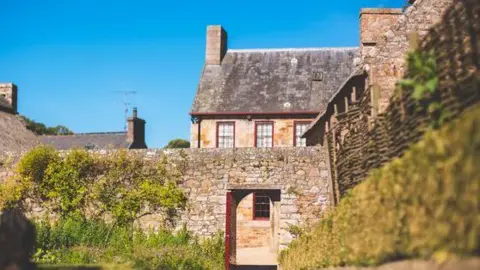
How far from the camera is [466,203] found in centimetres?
443

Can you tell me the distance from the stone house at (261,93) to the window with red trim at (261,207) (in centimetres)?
272

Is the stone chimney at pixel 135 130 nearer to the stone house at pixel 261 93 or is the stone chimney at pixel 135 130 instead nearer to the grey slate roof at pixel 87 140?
the grey slate roof at pixel 87 140

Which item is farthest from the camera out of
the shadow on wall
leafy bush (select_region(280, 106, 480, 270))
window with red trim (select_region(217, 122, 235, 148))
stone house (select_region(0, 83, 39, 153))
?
window with red trim (select_region(217, 122, 235, 148))

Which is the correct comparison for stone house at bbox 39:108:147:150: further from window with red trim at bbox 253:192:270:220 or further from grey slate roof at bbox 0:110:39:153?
window with red trim at bbox 253:192:270:220

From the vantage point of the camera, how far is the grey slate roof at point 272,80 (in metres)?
32.0

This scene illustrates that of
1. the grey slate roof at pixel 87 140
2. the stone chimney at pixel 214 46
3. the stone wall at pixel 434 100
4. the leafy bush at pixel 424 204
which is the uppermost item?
the stone chimney at pixel 214 46

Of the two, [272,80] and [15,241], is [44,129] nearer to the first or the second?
[272,80]

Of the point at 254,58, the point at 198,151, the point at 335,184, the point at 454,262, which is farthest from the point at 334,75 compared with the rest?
the point at 454,262

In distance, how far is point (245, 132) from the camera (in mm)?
32125

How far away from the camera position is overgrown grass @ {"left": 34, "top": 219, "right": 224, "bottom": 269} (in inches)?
690

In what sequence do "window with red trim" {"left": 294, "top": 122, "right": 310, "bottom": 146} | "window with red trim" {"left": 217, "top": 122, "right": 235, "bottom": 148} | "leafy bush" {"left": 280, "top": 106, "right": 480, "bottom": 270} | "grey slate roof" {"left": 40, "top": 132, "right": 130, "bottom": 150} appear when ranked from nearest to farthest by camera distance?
1. "leafy bush" {"left": 280, "top": 106, "right": 480, "bottom": 270}
2. "window with red trim" {"left": 294, "top": 122, "right": 310, "bottom": 146}
3. "window with red trim" {"left": 217, "top": 122, "right": 235, "bottom": 148}
4. "grey slate roof" {"left": 40, "top": 132, "right": 130, "bottom": 150}

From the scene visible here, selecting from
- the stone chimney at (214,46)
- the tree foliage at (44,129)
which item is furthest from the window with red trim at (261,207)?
the tree foliage at (44,129)

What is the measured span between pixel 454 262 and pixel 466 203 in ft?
1.61

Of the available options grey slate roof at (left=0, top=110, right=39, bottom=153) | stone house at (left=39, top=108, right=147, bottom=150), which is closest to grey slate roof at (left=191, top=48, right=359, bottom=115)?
grey slate roof at (left=0, top=110, right=39, bottom=153)
